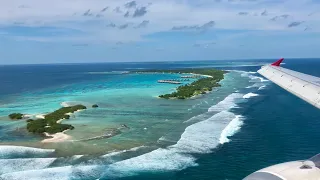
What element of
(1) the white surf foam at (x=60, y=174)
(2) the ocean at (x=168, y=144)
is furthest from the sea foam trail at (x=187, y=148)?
(1) the white surf foam at (x=60, y=174)

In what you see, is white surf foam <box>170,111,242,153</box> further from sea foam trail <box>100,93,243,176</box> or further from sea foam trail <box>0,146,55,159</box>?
sea foam trail <box>0,146,55,159</box>

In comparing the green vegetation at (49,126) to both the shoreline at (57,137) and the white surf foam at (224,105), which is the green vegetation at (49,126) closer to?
the shoreline at (57,137)

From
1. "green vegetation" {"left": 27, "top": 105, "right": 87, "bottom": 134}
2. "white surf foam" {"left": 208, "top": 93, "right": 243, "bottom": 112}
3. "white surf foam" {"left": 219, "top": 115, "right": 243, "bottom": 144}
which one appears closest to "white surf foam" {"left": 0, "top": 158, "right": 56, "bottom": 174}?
"green vegetation" {"left": 27, "top": 105, "right": 87, "bottom": 134}

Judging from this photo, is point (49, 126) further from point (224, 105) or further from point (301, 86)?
point (301, 86)

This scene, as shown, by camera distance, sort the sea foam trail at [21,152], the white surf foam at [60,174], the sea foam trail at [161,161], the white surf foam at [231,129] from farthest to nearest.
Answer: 1. the white surf foam at [231,129]
2. the sea foam trail at [21,152]
3. the sea foam trail at [161,161]
4. the white surf foam at [60,174]

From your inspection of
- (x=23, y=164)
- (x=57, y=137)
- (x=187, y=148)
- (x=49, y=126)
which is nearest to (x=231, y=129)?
(x=187, y=148)

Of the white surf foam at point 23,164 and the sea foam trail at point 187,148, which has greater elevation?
the sea foam trail at point 187,148
